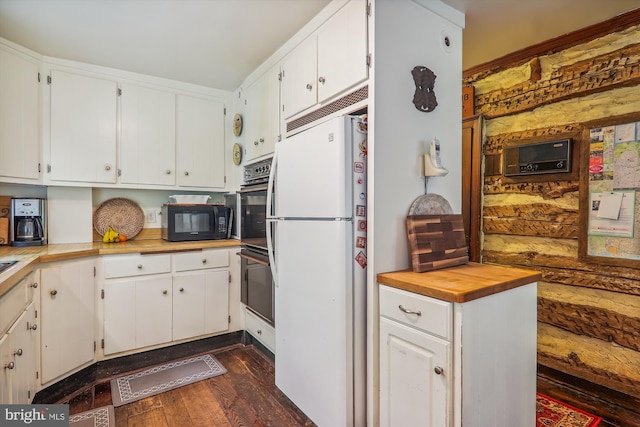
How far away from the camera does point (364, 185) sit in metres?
1.68

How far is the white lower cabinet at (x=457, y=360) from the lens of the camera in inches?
50.2

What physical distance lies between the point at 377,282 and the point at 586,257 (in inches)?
62.2

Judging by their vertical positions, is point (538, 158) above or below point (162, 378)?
above

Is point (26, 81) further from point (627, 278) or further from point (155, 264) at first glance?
point (627, 278)

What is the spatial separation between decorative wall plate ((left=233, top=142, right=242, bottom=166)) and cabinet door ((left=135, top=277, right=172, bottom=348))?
1.27 meters

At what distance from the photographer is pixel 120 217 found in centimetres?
308

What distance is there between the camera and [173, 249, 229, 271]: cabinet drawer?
277cm

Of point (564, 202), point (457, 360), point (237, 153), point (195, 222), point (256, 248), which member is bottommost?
point (457, 360)

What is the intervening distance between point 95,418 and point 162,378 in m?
0.50

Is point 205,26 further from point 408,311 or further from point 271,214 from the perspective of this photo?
point 408,311

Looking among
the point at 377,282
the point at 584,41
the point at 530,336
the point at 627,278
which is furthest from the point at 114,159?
the point at 627,278

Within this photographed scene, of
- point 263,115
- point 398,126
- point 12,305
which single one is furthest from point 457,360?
point 263,115

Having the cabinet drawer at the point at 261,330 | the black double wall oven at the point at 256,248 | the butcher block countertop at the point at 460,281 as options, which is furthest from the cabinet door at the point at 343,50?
the cabinet drawer at the point at 261,330

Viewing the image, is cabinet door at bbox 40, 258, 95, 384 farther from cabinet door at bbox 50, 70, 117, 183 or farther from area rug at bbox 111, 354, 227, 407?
cabinet door at bbox 50, 70, 117, 183
